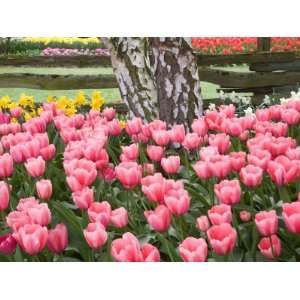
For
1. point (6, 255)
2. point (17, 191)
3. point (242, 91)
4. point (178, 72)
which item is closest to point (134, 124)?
point (17, 191)

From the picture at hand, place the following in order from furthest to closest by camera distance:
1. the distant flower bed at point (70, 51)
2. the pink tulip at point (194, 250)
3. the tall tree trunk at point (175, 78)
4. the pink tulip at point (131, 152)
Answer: the distant flower bed at point (70, 51) < the tall tree trunk at point (175, 78) < the pink tulip at point (131, 152) < the pink tulip at point (194, 250)

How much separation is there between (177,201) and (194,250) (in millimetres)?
324

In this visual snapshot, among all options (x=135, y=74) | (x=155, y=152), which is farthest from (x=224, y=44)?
(x=155, y=152)

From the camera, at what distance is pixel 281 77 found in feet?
28.8

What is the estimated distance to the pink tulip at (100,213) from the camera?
1804 mm

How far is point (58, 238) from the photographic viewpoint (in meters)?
1.75

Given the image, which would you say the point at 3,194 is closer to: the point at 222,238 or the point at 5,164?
the point at 5,164

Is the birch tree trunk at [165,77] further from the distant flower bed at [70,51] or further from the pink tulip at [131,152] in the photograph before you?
the distant flower bed at [70,51]

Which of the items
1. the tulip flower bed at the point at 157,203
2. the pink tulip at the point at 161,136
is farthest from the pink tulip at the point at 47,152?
the pink tulip at the point at 161,136

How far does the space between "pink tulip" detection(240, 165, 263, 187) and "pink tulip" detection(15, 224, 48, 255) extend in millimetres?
757

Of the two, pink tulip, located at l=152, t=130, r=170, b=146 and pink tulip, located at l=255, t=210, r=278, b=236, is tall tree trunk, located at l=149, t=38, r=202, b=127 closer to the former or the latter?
pink tulip, located at l=152, t=130, r=170, b=146

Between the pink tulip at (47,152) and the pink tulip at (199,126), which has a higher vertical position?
the pink tulip at (199,126)

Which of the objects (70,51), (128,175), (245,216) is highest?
(128,175)

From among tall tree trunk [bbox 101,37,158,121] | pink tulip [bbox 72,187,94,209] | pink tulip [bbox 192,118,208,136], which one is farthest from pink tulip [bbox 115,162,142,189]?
tall tree trunk [bbox 101,37,158,121]
